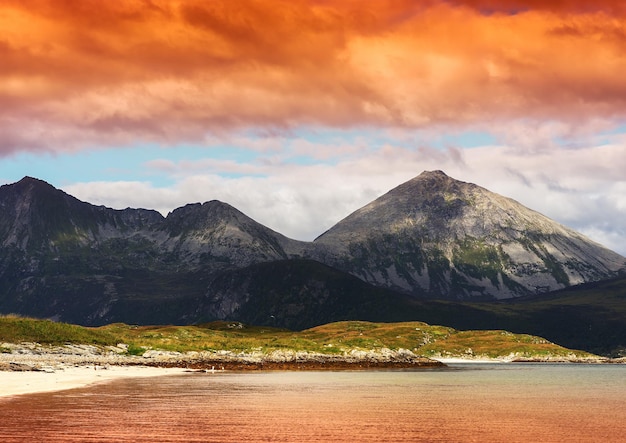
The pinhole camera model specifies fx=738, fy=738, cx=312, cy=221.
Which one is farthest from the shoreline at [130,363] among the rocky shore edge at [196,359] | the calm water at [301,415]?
the calm water at [301,415]

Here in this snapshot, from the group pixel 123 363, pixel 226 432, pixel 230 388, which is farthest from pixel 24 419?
pixel 123 363

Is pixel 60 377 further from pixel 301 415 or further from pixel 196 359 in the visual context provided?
pixel 196 359

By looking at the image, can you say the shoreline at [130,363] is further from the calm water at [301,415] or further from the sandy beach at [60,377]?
the calm water at [301,415]

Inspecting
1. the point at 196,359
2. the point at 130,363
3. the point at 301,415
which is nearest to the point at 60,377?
the point at 130,363

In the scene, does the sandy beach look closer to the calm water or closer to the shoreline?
the shoreline

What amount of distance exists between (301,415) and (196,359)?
103m

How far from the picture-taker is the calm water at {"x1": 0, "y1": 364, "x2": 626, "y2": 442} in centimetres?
4438

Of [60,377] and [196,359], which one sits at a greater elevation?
[196,359]

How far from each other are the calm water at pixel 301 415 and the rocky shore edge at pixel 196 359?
35.1 metres

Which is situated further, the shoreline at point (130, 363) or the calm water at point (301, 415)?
the shoreline at point (130, 363)

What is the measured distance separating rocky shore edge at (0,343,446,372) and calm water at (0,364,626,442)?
35073 millimetres

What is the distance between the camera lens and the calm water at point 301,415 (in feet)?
146

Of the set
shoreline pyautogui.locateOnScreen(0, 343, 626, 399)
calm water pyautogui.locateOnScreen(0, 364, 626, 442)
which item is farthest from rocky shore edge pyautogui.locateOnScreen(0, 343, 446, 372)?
calm water pyautogui.locateOnScreen(0, 364, 626, 442)

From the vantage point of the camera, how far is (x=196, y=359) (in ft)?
509
